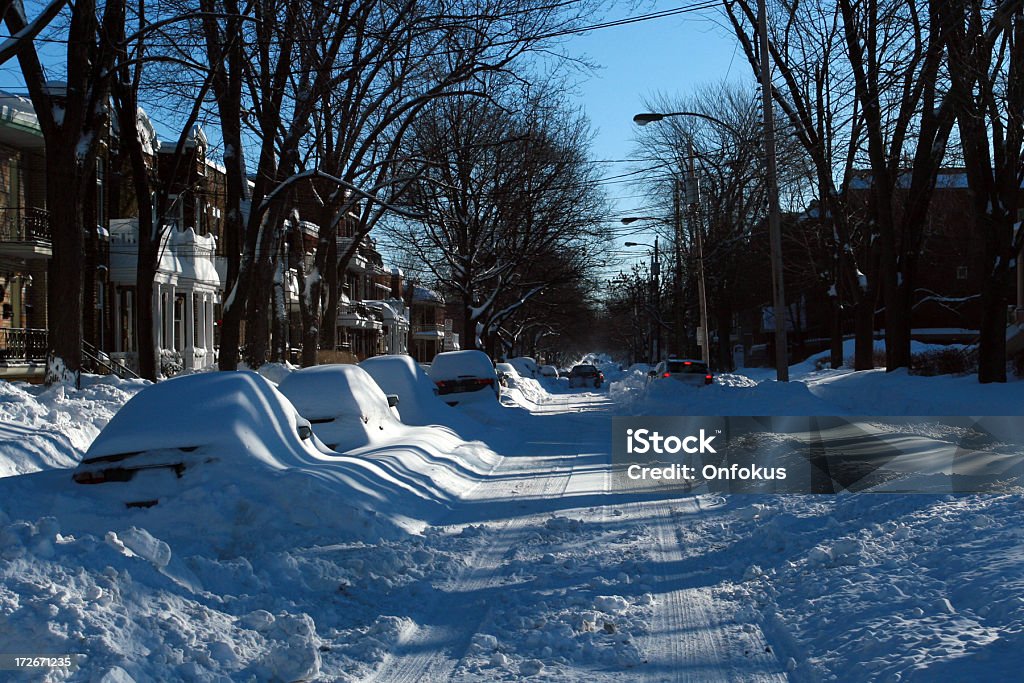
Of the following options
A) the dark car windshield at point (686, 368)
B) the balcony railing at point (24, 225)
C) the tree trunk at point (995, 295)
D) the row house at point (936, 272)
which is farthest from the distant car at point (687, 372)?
the balcony railing at point (24, 225)

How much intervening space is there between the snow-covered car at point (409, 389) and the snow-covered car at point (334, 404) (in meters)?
3.57

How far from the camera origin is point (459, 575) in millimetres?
8062

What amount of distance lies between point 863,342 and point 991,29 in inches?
790

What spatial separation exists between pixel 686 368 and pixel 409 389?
1644 centimetres

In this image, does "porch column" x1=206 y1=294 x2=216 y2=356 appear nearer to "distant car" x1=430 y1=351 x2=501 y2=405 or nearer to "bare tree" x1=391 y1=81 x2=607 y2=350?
"bare tree" x1=391 y1=81 x2=607 y2=350

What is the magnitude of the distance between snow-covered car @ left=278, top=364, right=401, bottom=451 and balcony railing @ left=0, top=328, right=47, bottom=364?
16.5 meters

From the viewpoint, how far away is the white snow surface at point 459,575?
5570 millimetres

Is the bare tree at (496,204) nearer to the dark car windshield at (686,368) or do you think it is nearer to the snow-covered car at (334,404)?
the dark car windshield at (686,368)

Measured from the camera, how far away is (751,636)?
628 centimetres

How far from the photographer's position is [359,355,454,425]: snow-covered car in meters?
18.6

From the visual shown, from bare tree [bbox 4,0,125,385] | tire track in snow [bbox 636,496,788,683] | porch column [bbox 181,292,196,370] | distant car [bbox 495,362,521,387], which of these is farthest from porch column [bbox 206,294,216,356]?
tire track in snow [bbox 636,496,788,683]

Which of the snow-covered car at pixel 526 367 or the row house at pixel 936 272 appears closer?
the row house at pixel 936 272

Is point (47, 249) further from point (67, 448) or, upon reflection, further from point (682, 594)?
point (682, 594)

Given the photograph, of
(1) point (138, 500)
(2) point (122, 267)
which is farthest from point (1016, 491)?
(2) point (122, 267)
